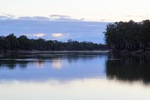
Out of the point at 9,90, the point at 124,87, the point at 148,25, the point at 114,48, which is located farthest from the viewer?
the point at 114,48

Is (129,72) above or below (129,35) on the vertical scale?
below

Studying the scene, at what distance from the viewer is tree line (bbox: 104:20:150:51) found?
107956 mm

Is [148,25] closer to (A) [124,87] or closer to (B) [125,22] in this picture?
(B) [125,22]

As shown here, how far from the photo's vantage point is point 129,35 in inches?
4815

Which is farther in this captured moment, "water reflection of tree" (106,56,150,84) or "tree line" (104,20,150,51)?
"tree line" (104,20,150,51)

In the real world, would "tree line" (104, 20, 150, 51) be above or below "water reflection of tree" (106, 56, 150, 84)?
above

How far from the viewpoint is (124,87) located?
25812 millimetres

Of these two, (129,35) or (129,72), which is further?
(129,35)

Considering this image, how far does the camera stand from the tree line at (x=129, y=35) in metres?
108

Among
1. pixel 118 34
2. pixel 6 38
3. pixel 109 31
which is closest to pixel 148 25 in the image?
pixel 118 34

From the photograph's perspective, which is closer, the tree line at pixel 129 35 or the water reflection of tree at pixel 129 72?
the water reflection of tree at pixel 129 72

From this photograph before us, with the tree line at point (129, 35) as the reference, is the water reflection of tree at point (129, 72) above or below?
below

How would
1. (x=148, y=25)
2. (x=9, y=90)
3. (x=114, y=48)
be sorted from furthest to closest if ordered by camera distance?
(x=114, y=48)
(x=148, y=25)
(x=9, y=90)

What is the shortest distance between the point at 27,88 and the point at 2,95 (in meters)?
3.49
